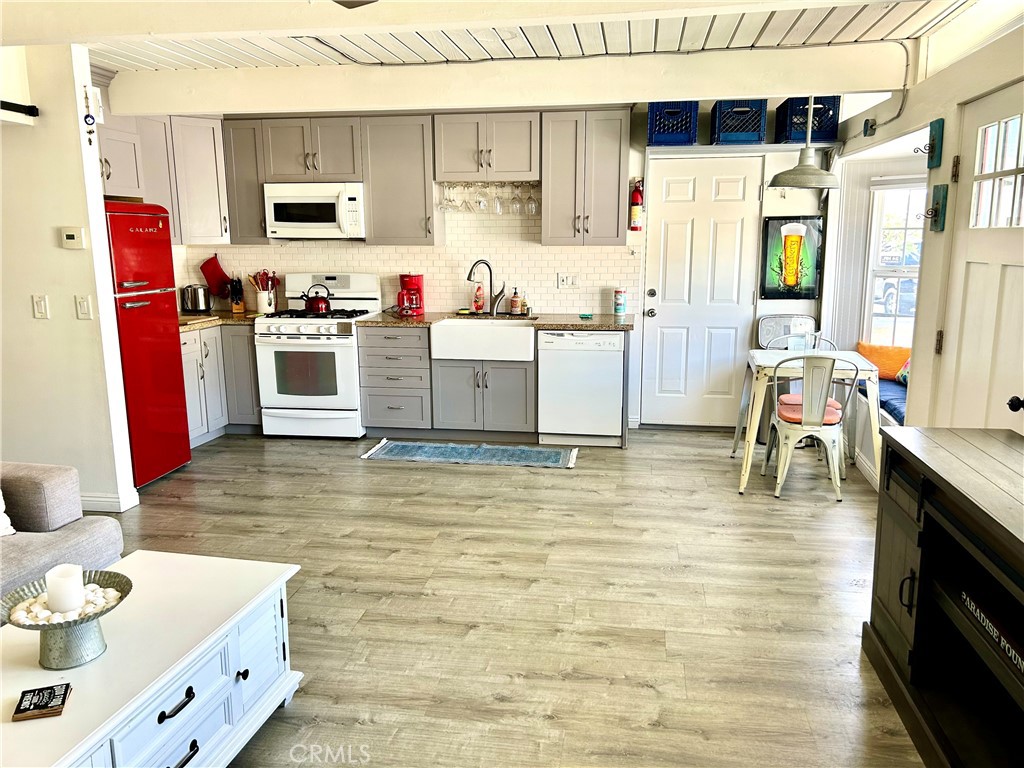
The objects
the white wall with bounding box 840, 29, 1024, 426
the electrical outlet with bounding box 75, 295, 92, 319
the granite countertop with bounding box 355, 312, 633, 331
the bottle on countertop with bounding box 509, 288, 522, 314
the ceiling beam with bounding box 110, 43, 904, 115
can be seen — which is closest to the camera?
the white wall with bounding box 840, 29, 1024, 426

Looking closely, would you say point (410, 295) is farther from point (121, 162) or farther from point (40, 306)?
point (40, 306)

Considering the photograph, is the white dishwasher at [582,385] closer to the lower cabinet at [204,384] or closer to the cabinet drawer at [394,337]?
the cabinet drawer at [394,337]

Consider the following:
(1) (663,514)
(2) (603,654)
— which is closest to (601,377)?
(1) (663,514)

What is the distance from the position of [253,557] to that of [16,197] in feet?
7.69

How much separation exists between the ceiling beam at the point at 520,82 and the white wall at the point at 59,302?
45.0 inches

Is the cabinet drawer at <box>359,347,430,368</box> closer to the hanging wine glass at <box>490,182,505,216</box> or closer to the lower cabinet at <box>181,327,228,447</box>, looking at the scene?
the lower cabinet at <box>181,327,228,447</box>

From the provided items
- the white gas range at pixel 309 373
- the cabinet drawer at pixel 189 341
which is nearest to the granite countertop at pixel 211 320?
the cabinet drawer at pixel 189 341

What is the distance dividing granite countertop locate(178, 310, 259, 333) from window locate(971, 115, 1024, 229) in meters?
4.64

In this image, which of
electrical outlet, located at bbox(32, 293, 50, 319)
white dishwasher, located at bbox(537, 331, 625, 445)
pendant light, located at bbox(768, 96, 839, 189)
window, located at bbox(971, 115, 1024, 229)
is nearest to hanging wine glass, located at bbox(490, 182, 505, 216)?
white dishwasher, located at bbox(537, 331, 625, 445)

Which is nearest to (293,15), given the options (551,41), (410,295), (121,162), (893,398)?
(551,41)

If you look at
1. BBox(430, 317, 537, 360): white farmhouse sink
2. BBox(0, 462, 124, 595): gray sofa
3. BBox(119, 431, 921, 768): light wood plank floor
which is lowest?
BBox(119, 431, 921, 768): light wood plank floor

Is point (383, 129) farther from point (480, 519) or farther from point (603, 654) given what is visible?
point (603, 654)

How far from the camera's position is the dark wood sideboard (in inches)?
73.7

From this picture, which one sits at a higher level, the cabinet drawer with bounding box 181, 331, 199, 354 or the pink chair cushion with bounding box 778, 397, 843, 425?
the cabinet drawer with bounding box 181, 331, 199, 354
